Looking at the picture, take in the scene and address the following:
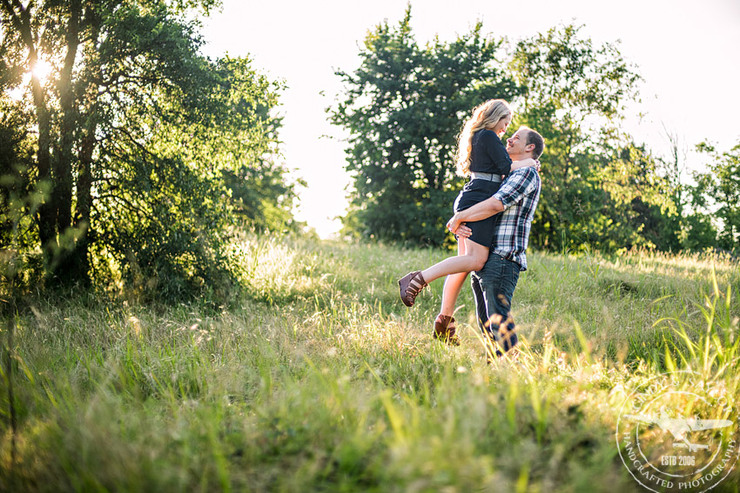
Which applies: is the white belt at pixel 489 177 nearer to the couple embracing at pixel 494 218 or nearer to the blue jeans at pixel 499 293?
the couple embracing at pixel 494 218

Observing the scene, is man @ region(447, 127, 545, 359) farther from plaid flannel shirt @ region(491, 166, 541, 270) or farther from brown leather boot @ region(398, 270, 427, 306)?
brown leather boot @ region(398, 270, 427, 306)

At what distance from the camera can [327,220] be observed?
20938 millimetres

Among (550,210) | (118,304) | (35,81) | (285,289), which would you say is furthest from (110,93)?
(550,210)

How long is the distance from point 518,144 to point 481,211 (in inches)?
27.1

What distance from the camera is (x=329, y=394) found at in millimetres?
2348

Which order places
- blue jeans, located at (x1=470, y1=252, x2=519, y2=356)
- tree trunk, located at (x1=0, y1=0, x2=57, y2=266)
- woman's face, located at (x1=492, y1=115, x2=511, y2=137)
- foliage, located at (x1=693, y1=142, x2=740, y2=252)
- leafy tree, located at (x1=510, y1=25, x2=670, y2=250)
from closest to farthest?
blue jeans, located at (x1=470, y1=252, x2=519, y2=356)
woman's face, located at (x1=492, y1=115, x2=511, y2=137)
tree trunk, located at (x1=0, y1=0, x2=57, y2=266)
leafy tree, located at (x1=510, y1=25, x2=670, y2=250)
foliage, located at (x1=693, y1=142, x2=740, y2=252)

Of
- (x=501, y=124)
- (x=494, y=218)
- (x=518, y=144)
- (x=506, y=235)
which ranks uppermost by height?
(x=501, y=124)

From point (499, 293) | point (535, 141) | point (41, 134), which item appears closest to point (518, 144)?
point (535, 141)

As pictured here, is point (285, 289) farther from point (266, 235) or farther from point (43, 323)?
point (266, 235)

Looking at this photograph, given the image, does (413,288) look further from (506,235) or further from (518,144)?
(518,144)

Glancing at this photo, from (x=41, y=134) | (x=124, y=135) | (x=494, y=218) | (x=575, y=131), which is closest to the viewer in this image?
(x=494, y=218)

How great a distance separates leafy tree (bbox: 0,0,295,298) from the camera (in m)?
5.49

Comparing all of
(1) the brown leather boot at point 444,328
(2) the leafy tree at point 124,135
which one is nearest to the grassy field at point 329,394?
(1) the brown leather boot at point 444,328

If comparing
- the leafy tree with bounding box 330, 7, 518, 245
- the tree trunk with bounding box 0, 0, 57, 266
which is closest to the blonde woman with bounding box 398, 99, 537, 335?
the tree trunk with bounding box 0, 0, 57, 266
